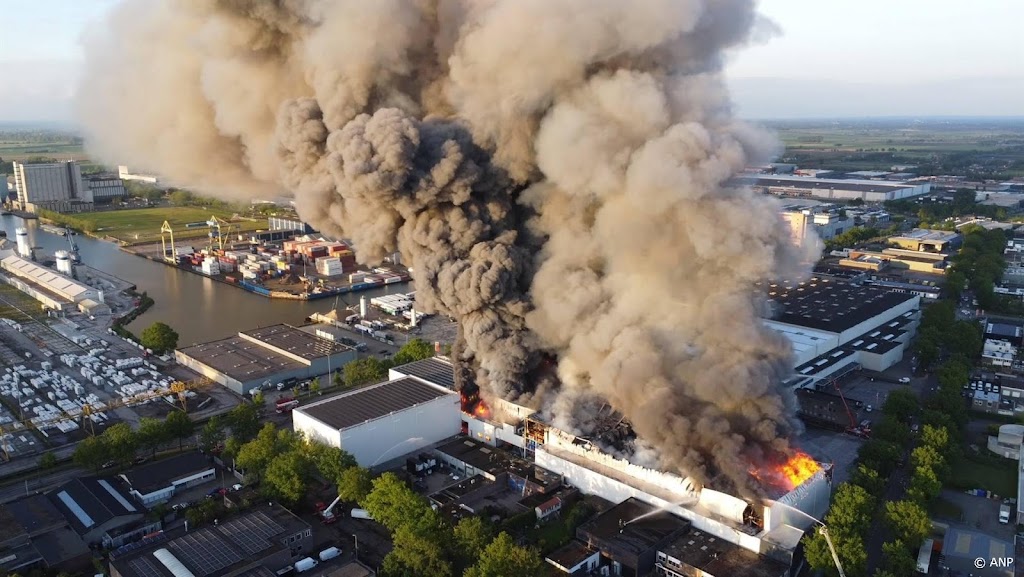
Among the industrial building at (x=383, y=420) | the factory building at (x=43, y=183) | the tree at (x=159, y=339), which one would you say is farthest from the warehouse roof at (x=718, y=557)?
the factory building at (x=43, y=183)

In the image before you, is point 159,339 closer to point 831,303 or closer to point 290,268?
point 290,268

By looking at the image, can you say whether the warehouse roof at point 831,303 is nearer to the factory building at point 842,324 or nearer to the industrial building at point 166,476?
the factory building at point 842,324

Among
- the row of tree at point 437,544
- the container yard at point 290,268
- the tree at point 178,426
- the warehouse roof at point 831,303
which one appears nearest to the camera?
the row of tree at point 437,544

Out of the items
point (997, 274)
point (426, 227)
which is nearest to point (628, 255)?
point (426, 227)

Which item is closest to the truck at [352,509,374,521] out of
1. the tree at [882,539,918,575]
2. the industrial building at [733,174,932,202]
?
the tree at [882,539,918,575]

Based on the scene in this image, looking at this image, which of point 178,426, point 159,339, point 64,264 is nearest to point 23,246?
point 64,264

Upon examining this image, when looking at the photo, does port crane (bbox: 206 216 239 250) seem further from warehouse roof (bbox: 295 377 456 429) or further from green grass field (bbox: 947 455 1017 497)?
green grass field (bbox: 947 455 1017 497)
